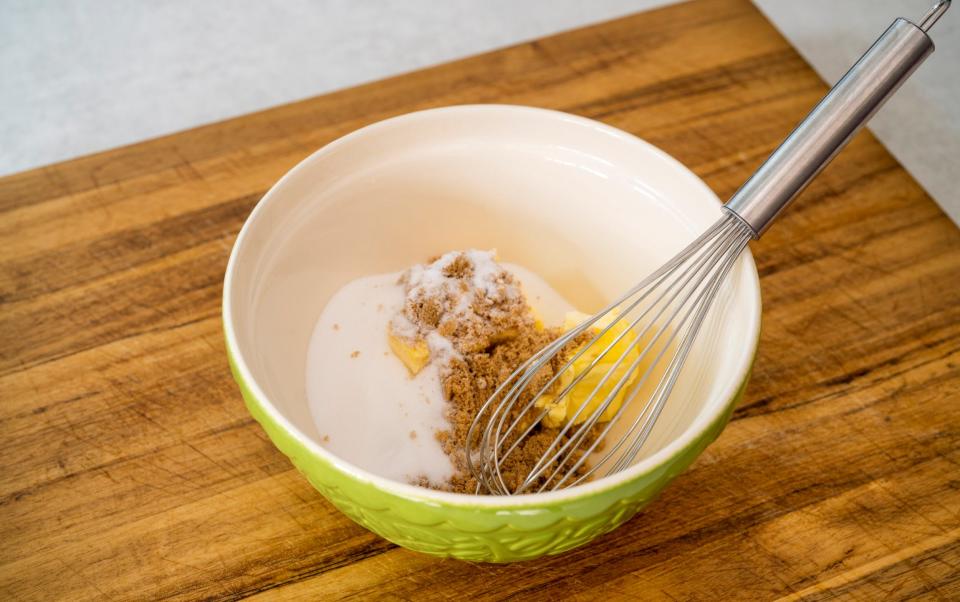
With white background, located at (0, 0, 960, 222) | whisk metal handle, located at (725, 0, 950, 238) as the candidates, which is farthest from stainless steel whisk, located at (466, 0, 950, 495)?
white background, located at (0, 0, 960, 222)

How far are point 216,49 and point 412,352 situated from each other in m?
0.74

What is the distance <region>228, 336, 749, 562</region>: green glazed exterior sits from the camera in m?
0.49

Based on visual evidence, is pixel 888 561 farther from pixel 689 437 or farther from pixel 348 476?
pixel 348 476

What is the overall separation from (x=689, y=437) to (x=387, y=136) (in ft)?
1.13

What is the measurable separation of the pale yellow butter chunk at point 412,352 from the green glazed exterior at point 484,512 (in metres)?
0.13

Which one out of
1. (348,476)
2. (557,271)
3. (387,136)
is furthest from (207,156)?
(348,476)

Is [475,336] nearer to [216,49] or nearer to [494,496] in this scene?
[494,496]

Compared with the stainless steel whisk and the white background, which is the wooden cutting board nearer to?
the stainless steel whisk

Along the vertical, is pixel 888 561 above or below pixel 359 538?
above

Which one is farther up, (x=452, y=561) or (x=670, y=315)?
(x=670, y=315)

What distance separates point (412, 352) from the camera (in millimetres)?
635

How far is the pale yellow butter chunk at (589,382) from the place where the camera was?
0.63 meters

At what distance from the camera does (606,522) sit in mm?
524

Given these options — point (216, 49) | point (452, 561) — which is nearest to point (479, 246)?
point (452, 561)
